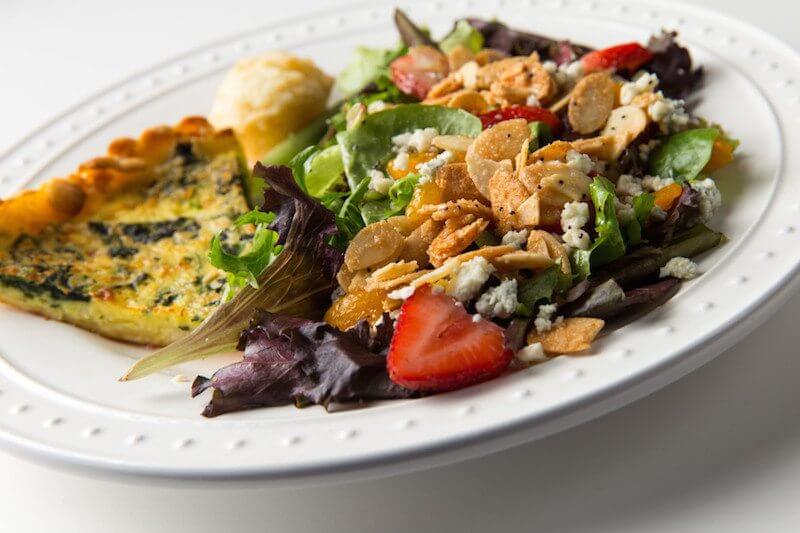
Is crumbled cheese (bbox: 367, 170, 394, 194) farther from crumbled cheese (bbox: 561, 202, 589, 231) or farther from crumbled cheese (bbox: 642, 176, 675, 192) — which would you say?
crumbled cheese (bbox: 642, 176, 675, 192)

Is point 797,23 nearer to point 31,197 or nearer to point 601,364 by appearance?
point 601,364

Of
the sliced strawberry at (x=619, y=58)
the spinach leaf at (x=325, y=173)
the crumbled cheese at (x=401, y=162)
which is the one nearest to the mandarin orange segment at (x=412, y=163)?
the crumbled cheese at (x=401, y=162)

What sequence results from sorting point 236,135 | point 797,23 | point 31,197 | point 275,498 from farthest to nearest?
point 797,23
point 236,135
point 31,197
point 275,498

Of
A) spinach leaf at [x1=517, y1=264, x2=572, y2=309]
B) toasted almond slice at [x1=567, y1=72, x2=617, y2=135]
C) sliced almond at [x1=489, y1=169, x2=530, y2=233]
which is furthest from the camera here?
toasted almond slice at [x1=567, y1=72, x2=617, y2=135]

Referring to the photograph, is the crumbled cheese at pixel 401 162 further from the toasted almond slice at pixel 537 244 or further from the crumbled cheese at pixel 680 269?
the crumbled cheese at pixel 680 269

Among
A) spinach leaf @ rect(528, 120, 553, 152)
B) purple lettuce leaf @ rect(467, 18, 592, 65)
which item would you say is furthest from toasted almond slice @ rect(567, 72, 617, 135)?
purple lettuce leaf @ rect(467, 18, 592, 65)

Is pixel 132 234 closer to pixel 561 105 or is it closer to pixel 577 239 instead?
pixel 561 105

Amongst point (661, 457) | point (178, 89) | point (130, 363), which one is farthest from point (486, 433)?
point (178, 89)
